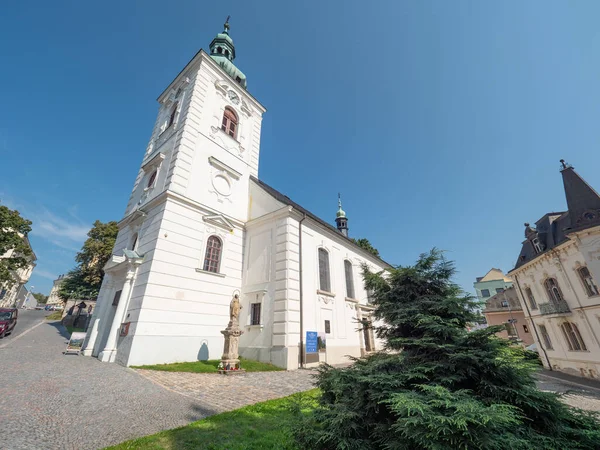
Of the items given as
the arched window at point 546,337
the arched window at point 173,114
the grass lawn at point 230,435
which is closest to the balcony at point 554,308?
the arched window at point 546,337

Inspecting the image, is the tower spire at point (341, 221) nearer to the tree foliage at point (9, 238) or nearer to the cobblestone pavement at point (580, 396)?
the cobblestone pavement at point (580, 396)

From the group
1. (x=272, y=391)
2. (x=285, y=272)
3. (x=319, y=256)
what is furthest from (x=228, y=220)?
(x=272, y=391)

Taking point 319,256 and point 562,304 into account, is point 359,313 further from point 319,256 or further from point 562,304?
point 562,304

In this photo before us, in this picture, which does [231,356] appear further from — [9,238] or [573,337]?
[9,238]

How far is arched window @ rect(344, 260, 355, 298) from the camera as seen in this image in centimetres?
1854

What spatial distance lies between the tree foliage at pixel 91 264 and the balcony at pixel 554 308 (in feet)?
126

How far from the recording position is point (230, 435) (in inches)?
166

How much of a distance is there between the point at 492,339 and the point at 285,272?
10276mm

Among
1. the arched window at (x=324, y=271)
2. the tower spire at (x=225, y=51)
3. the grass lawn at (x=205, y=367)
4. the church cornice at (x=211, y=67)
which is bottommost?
the grass lawn at (x=205, y=367)

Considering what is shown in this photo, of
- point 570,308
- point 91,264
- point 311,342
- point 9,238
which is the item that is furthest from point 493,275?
point 9,238

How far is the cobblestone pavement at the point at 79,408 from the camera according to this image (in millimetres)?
3945

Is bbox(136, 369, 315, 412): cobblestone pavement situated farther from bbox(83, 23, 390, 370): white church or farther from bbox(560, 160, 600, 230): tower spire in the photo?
bbox(560, 160, 600, 230): tower spire

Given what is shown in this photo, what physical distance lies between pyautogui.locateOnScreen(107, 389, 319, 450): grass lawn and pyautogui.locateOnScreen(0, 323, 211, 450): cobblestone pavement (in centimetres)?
41

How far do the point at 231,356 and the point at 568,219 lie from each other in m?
23.1
